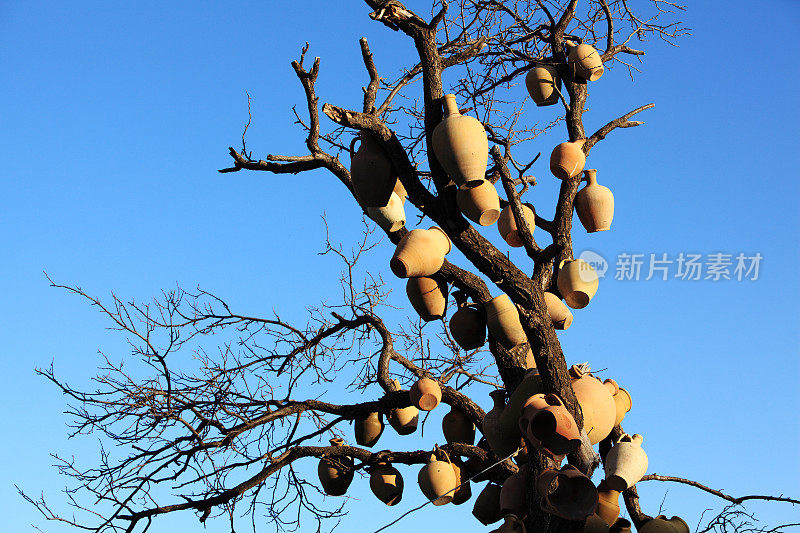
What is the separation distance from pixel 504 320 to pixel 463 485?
1043mm

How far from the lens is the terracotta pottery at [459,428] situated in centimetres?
411

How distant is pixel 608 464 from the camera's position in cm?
336

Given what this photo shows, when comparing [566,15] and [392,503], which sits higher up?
[566,15]

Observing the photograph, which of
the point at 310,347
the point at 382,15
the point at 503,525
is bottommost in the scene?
the point at 503,525

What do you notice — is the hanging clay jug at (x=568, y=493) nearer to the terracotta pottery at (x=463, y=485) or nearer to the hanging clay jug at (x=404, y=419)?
the terracotta pottery at (x=463, y=485)

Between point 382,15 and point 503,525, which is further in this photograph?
point 382,15

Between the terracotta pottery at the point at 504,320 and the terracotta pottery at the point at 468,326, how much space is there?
0.37 feet

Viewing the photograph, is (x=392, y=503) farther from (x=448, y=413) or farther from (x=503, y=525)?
(x=503, y=525)

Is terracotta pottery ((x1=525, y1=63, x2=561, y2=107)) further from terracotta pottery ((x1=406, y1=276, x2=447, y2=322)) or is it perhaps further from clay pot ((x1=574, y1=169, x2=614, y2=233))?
terracotta pottery ((x1=406, y1=276, x2=447, y2=322))

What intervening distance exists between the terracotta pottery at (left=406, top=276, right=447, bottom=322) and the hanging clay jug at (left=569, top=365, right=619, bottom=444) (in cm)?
70

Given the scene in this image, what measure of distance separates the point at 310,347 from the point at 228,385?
0.69 meters

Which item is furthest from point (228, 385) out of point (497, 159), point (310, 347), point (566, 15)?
point (566, 15)

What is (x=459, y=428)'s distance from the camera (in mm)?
4117

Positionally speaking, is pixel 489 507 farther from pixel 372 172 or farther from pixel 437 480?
pixel 372 172
